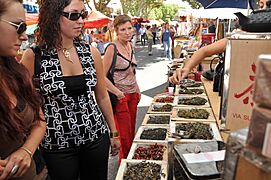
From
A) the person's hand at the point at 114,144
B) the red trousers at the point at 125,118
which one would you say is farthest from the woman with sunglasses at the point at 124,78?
the person's hand at the point at 114,144

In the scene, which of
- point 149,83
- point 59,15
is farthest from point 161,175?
point 149,83

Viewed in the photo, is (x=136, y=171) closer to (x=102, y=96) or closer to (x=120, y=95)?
(x=102, y=96)

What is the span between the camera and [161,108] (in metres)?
3.96

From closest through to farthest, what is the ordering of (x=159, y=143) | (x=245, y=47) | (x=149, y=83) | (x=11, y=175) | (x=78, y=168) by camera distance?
(x=245, y=47) → (x=11, y=175) → (x=78, y=168) → (x=159, y=143) → (x=149, y=83)

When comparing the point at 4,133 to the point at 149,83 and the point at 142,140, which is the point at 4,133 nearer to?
the point at 142,140

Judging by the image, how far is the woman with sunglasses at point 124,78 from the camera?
10.7 feet

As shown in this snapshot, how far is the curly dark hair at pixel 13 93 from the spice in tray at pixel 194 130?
93 cm

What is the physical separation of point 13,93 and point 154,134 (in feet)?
5.43

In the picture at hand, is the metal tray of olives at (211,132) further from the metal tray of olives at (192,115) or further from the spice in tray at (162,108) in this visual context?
the spice in tray at (162,108)

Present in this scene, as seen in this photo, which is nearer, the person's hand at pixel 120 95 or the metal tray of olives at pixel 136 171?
the metal tray of olives at pixel 136 171

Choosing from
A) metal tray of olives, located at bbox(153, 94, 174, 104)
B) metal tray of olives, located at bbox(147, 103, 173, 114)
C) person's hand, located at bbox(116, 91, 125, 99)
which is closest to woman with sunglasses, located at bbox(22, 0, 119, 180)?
person's hand, located at bbox(116, 91, 125, 99)

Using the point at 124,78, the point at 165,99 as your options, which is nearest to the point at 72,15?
the point at 124,78

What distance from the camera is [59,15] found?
1.91 meters

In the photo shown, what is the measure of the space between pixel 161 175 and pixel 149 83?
7435 millimetres
